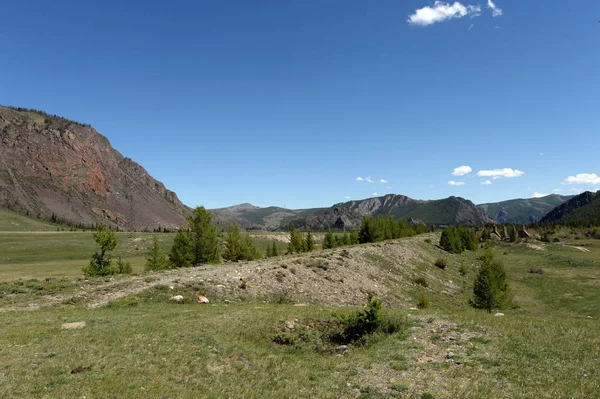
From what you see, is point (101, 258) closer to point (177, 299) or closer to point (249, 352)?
point (177, 299)

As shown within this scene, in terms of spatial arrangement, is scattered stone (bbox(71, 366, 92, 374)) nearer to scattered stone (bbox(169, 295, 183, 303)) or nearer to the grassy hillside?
the grassy hillside

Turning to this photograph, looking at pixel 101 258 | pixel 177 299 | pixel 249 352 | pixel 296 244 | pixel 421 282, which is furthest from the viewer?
pixel 296 244

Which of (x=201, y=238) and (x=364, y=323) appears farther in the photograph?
(x=201, y=238)

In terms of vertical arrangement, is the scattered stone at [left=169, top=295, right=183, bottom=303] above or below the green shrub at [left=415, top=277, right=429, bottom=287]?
above

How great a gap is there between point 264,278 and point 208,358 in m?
20.3

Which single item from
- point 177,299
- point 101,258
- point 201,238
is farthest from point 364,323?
point 101,258

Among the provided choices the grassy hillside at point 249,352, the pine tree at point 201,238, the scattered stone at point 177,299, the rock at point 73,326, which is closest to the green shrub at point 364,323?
the grassy hillside at point 249,352

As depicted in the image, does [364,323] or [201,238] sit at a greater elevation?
[201,238]

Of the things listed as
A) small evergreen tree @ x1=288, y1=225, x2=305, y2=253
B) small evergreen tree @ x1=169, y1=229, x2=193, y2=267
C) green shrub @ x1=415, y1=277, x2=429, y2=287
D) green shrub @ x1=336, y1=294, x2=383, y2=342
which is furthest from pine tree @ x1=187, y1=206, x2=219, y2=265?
green shrub @ x1=336, y1=294, x2=383, y2=342

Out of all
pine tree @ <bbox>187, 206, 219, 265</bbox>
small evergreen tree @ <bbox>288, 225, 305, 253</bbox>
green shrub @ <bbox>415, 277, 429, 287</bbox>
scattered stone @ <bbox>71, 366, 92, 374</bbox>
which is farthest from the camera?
small evergreen tree @ <bbox>288, 225, 305, 253</bbox>

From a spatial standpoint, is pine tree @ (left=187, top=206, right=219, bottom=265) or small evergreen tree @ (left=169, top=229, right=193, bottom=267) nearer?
small evergreen tree @ (left=169, top=229, right=193, bottom=267)

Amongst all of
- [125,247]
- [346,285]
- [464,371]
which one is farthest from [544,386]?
[125,247]

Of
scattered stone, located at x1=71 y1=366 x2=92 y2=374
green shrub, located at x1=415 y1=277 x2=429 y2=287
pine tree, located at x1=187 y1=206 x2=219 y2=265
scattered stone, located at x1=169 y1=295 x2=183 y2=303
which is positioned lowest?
green shrub, located at x1=415 y1=277 x2=429 y2=287

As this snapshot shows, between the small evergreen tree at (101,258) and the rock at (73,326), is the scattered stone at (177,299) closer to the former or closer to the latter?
the rock at (73,326)
